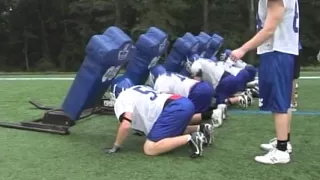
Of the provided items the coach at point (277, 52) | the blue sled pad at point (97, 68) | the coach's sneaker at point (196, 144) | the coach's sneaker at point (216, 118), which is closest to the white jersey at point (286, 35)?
the coach at point (277, 52)

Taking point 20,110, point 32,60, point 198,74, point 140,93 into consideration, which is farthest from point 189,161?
point 32,60

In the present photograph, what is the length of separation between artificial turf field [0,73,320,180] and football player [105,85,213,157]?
4.4 inches

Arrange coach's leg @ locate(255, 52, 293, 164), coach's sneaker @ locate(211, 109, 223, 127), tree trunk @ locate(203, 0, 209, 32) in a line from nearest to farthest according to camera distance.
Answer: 1. coach's leg @ locate(255, 52, 293, 164)
2. coach's sneaker @ locate(211, 109, 223, 127)
3. tree trunk @ locate(203, 0, 209, 32)

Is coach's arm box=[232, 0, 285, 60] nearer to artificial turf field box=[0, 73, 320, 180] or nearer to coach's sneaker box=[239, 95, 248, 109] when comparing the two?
artificial turf field box=[0, 73, 320, 180]

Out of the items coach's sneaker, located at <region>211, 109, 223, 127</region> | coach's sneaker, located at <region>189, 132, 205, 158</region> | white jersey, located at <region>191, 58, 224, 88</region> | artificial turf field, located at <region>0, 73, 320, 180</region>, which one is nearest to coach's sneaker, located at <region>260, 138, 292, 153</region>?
artificial turf field, located at <region>0, 73, 320, 180</region>

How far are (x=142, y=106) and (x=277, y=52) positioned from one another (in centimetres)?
119

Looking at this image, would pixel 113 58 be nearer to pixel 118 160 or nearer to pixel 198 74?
pixel 118 160

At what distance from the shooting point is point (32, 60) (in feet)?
96.3

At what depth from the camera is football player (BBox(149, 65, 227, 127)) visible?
524 centimetres

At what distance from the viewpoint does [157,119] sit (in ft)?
13.6

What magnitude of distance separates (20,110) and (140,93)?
295 centimetres

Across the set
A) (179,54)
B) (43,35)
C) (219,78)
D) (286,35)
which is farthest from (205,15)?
(286,35)

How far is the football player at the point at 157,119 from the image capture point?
409 cm

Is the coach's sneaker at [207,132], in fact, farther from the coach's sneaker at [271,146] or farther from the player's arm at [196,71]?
the player's arm at [196,71]
